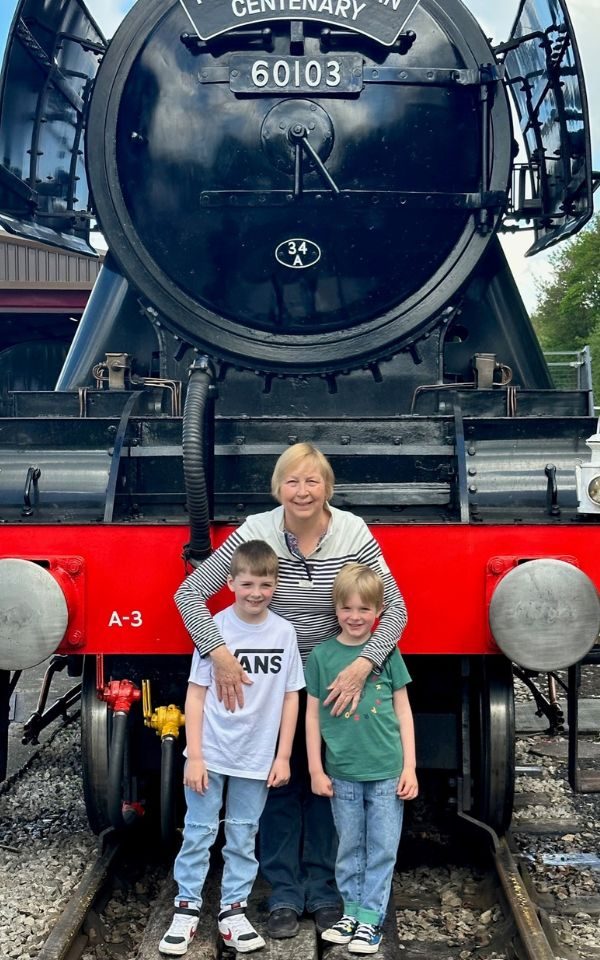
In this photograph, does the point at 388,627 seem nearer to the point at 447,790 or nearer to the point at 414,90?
the point at 447,790

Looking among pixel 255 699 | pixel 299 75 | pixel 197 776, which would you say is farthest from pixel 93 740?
pixel 299 75

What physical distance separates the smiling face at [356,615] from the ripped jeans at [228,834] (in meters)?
0.48

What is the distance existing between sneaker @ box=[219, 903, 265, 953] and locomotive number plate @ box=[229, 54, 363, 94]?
101 inches

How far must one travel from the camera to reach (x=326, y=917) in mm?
3006

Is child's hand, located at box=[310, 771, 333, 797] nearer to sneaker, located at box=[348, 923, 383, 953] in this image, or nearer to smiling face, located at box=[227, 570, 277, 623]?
sneaker, located at box=[348, 923, 383, 953]

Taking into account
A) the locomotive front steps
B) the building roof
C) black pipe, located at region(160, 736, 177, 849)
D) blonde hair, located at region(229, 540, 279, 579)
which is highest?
the building roof

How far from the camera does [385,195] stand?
380 centimetres

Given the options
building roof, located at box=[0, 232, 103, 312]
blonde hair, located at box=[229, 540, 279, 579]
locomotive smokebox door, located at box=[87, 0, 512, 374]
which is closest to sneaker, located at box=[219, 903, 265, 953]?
blonde hair, located at box=[229, 540, 279, 579]

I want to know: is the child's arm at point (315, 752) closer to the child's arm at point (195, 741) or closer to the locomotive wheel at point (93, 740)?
the child's arm at point (195, 741)

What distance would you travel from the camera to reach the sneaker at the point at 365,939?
2.79 m

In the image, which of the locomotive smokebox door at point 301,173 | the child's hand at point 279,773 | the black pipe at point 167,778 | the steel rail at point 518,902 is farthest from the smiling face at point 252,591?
the locomotive smokebox door at point 301,173

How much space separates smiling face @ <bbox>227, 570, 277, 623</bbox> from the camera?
9.23ft

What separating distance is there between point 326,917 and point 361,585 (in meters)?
0.94

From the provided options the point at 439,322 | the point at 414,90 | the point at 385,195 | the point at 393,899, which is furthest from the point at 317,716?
the point at 414,90
